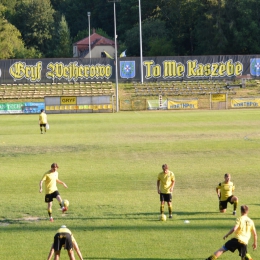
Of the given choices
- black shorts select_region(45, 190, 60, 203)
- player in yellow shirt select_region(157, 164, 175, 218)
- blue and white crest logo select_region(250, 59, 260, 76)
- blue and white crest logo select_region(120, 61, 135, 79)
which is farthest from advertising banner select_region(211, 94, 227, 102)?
black shorts select_region(45, 190, 60, 203)

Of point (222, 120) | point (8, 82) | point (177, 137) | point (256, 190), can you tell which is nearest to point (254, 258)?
point (256, 190)

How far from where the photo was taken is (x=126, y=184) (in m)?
23.9

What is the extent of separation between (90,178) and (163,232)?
361 inches

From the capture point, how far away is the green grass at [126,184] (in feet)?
51.4

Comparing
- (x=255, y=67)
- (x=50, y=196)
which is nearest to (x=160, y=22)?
(x=255, y=67)

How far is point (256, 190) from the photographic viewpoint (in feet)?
73.2

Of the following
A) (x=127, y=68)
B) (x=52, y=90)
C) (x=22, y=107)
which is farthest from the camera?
(x=127, y=68)

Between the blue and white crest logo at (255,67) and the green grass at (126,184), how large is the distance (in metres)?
33.8

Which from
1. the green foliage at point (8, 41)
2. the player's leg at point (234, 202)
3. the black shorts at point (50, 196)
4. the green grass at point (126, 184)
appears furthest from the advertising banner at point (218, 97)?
the black shorts at point (50, 196)

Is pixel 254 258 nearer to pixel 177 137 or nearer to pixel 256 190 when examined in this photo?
pixel 256 190

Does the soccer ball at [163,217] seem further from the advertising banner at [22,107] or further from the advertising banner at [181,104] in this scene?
the advertising banner at [181,104]

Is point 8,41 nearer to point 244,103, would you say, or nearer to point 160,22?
point 160,22

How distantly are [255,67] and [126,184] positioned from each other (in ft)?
201

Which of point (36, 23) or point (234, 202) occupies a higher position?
point (36, 23)
